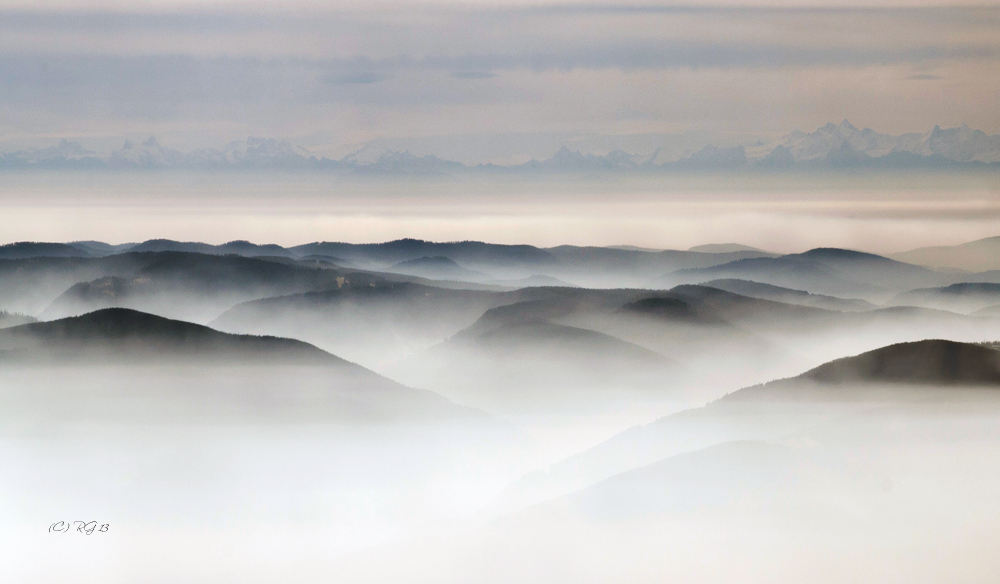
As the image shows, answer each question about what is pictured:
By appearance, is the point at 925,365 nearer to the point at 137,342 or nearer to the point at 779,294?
the point at 779,294

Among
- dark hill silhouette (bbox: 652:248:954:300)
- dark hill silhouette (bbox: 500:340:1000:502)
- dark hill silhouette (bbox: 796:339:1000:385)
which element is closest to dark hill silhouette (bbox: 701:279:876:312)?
dark hill silhouette (bbox: 652:248:954:300)

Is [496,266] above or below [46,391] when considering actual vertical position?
above

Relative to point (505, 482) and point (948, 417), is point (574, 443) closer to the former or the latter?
point (505, 482)

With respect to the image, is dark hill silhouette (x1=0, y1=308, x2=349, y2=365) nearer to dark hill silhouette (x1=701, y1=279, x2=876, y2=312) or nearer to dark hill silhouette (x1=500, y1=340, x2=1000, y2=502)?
dark hill silhouette (x1=500, y1=340, x2=1000, y2=502)

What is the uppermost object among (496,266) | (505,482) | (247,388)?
(496,266)

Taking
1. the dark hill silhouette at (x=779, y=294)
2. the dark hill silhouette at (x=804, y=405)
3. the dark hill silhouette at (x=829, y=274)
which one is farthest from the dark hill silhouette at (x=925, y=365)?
the dark hill silhouette at (x=779, y=294)

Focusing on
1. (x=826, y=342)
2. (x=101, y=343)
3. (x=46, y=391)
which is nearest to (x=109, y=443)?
(x=46, y=391)

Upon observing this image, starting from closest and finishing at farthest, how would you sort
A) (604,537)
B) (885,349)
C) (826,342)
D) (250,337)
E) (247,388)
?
1. (604,537)
2. (885,349)
3. (247,388)
4. (250,337)
5. (826,342)

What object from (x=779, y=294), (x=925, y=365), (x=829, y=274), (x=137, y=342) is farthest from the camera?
(x=779, y=294)

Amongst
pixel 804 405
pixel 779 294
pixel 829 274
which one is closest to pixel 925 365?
pixel 804 405
